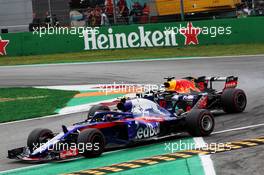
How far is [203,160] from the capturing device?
9180 mm

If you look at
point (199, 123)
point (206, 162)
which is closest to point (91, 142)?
point (206, 162)

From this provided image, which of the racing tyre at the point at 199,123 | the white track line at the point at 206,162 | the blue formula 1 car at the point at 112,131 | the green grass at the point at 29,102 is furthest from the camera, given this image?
the green grass at the point at 29,102

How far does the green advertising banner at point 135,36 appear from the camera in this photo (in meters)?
28.9

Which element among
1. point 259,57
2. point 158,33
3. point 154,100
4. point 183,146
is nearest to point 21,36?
point 158,33

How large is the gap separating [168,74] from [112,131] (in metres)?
11.3

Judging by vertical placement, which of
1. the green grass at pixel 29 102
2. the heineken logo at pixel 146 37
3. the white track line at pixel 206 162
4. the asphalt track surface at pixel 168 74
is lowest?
the green grass at pixel 29 102

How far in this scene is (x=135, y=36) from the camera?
3080 centimetres

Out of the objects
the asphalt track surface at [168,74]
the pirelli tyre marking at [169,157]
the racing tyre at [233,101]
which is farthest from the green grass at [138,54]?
the pirelli tyre marking at [169,157]

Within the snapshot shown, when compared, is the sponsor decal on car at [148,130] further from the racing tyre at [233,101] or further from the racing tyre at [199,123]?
the racing tyre at [233,101]

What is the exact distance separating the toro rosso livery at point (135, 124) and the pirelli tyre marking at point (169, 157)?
79 centimetres

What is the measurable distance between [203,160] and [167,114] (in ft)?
8.36

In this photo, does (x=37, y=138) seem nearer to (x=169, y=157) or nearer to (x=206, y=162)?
(x=169, y=157)

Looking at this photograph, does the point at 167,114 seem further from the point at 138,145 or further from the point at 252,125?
the point at 252,125

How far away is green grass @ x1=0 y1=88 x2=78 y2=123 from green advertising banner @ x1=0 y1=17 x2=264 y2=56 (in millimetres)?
10267
